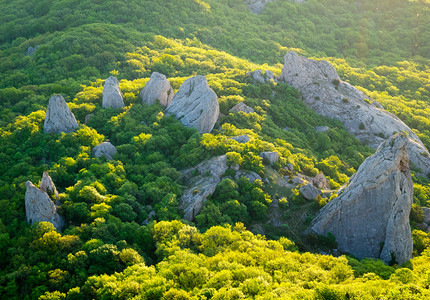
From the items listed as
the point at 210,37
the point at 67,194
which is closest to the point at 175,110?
the point at 67,194

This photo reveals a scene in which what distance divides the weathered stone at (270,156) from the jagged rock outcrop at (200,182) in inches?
289

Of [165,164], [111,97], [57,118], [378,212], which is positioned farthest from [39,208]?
[378,212]

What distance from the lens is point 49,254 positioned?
36000 millimetres

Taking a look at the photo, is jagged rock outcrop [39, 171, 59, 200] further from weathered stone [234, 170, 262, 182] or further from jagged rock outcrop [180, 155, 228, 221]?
weathered stone [234, 170, 262, 182]

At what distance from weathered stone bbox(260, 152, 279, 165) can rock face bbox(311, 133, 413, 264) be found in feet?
42.4

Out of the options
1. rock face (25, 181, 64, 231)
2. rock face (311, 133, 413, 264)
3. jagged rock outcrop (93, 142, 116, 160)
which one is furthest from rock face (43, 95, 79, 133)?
rock face (311, 133, 413, 264)

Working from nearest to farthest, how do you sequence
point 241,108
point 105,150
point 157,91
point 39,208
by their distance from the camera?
point 39,208, point 105,150, point 157,91, point 241,108

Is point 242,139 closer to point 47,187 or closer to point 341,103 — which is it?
point 47,187

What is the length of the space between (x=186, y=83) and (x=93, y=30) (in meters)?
44.6

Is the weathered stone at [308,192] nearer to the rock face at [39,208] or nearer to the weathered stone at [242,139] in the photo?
the weathered stone at [242,139]

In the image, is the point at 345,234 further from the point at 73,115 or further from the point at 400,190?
the point at 73,115

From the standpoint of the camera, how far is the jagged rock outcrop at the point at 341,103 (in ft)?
252

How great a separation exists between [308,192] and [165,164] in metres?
23.4

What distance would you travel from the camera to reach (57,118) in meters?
57.0
